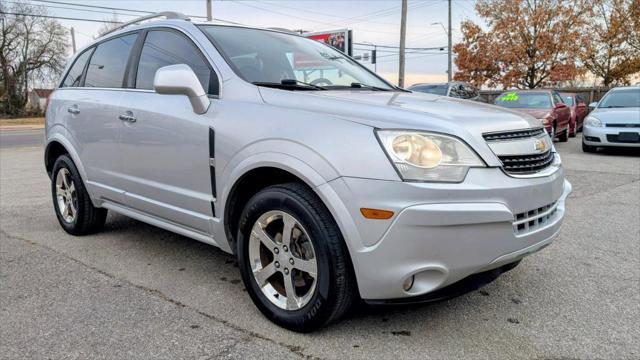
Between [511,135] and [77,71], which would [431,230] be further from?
[77,71]

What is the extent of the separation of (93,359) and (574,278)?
3.08 m

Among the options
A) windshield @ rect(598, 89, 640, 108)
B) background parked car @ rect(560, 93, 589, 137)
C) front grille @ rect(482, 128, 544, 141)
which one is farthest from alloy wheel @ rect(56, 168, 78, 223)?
background parked car @ rect(560, 93, 589, 137)

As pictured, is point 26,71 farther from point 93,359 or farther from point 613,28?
point 93,359

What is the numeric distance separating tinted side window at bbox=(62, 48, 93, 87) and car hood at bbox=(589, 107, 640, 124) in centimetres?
1004

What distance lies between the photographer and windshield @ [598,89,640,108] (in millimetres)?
10781

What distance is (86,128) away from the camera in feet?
13.8

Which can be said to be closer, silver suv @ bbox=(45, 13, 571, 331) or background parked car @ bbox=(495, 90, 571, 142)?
silver suv @ bbox=(45, 13, 571, 331)

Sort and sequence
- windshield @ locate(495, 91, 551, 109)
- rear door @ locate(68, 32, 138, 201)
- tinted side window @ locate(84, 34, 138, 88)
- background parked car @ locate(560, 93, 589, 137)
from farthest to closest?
background parked car @ locate(560, 93, 589, 137) → windshield @ locate(495, 91, 551, 109) → tinted side window @ locate(84, 34, 138, 88) → rear door @ locate(68, 32, 138, 201)

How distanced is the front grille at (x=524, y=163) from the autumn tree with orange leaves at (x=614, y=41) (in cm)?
3096

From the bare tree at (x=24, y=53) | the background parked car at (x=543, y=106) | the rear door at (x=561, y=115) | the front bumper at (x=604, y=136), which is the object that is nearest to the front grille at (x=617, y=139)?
the front bumper at (x=604, y=136)

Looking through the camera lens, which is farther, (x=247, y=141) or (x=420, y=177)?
(x=247, y=141)

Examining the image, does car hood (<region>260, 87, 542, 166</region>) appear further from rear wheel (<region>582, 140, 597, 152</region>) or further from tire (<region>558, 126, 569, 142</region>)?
tire (<region>558, 126, 569, 142</region>)

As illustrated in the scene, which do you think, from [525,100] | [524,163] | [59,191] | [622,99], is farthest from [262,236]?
[525,100]

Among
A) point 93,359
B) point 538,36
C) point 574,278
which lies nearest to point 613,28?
point 538,36
